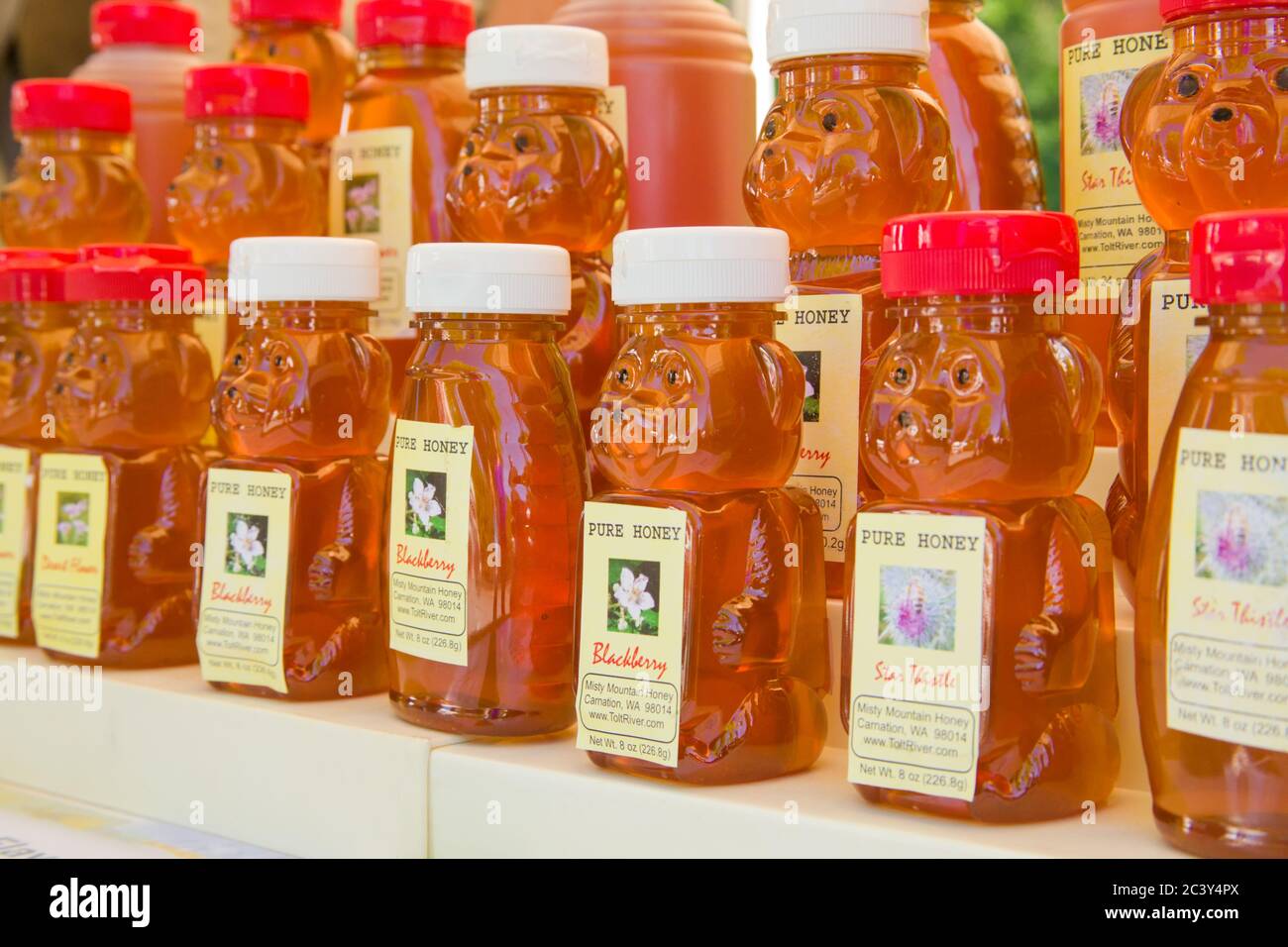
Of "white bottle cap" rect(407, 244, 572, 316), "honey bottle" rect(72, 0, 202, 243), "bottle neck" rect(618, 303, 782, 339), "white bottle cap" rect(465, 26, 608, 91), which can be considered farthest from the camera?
"honey bottle" rect(72, 0, 202, 243)

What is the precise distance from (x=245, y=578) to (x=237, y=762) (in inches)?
5.4

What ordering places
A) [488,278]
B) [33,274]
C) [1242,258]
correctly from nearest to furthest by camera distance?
[1242,258] < [488,278] < [33,274]

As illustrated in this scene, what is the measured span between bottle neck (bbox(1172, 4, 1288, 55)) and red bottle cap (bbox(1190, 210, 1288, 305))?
17 centimetres

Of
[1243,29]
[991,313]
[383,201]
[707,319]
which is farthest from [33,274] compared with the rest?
[1243,29]

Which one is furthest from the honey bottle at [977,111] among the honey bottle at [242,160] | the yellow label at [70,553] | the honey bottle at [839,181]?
the yellow label at [70,553]

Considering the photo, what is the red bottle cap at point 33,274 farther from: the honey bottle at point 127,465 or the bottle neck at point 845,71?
the bottle neck at point 845,71

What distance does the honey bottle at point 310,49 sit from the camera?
1.57 metres

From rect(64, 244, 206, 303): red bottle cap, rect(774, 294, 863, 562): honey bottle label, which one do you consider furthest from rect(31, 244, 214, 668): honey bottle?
rect(774, 294, 863, 562): honey bottle label

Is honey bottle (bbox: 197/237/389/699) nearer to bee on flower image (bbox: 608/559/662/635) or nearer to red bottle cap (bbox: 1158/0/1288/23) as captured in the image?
bee on flower image (bbox: 608/559/662/635)

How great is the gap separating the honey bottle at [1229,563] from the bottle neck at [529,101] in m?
0.55

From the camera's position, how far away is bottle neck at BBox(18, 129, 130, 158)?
1.52 meters

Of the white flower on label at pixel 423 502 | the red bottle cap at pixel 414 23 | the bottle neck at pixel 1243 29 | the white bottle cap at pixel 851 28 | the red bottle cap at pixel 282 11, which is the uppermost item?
the red bottle cap at pixel 282 11

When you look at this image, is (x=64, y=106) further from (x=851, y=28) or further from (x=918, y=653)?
(x=918, y=653)

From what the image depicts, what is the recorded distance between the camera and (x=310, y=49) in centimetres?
158
